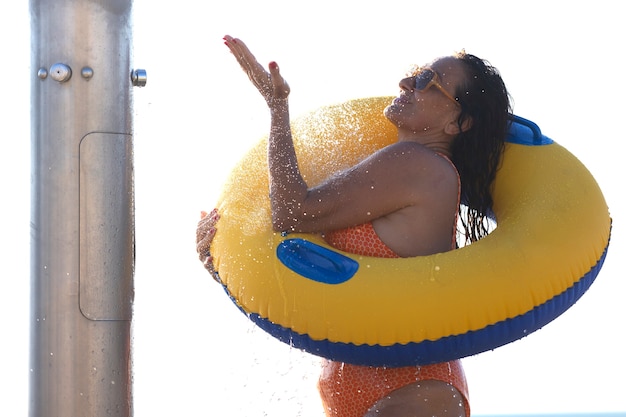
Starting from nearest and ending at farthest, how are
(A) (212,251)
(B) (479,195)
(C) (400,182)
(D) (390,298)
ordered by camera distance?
(D) (390,298) → (C) (400,182) → (A) (212,251) → (B) (479,195)

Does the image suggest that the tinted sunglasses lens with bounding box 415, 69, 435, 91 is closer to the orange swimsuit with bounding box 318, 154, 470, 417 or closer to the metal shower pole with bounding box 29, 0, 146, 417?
the orange swimsuit with bounding box 318, 154, 470, 417

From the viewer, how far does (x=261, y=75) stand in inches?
94.3

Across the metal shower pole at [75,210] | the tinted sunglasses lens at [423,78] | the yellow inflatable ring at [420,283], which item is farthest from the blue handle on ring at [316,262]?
the tinted sunglasses lens at [423,78]

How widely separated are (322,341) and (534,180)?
34.8 inches

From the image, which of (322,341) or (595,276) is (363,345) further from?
(595,276)

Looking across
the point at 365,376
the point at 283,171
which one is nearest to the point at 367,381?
the point at 365,376

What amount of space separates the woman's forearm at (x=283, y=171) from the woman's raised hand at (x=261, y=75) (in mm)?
22

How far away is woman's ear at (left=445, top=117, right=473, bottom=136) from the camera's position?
2619mm

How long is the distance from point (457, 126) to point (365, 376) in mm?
800

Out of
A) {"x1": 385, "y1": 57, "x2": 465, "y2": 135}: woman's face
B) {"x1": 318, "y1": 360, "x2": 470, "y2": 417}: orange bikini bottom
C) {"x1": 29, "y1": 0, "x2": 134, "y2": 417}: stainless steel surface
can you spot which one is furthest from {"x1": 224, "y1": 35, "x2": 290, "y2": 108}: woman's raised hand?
{"x1": 318, "y1": 360, "x2": 470, "y2": 417}: orange bikini bottom

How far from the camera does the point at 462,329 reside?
2.26 m

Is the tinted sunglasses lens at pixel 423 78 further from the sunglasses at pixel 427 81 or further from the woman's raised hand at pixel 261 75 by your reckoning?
the woman's raised hand at pixel 261 75

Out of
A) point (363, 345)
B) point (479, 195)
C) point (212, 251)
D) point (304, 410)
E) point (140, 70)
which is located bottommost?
point (304, 410)

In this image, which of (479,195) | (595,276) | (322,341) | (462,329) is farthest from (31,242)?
(595,276)
